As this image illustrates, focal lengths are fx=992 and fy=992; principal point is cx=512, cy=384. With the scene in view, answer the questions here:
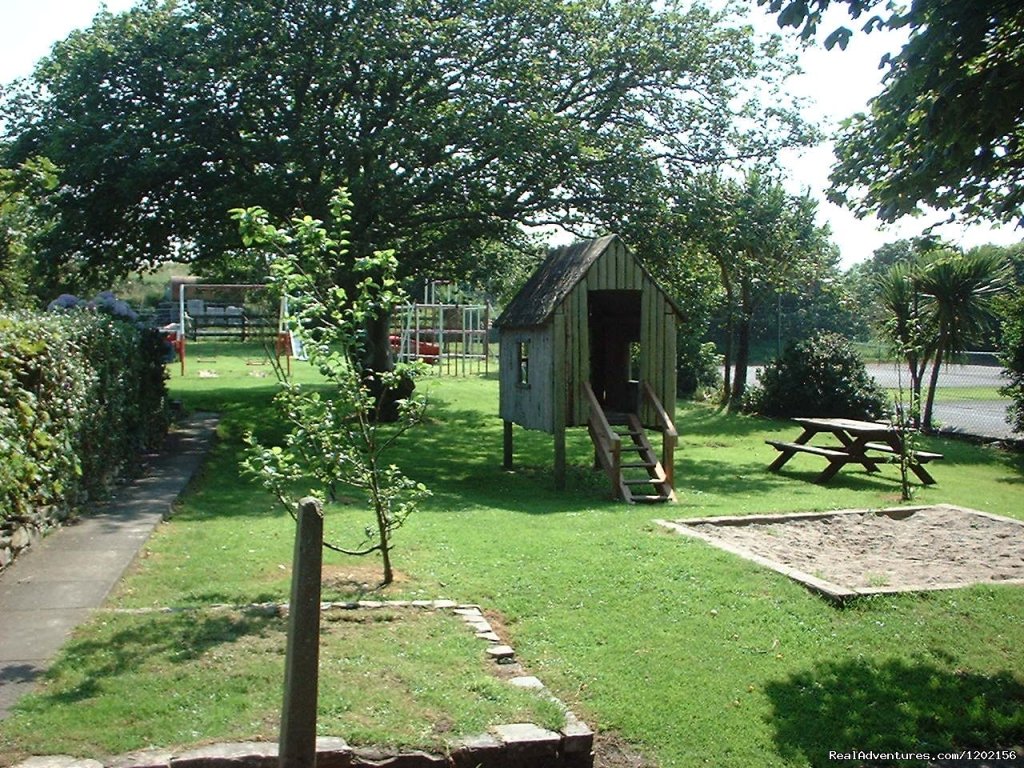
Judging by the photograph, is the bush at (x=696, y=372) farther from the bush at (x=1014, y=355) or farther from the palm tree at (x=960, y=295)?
the bush at (x=1014, y=355)

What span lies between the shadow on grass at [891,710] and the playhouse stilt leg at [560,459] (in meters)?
9.25

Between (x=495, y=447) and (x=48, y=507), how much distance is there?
12.4 m

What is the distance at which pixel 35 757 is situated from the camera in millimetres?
4953

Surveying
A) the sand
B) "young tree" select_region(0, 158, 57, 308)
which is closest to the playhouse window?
the sand

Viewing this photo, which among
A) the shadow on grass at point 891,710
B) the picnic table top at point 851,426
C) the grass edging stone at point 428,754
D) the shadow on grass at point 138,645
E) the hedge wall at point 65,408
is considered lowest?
the shadow on grass at point 891,710

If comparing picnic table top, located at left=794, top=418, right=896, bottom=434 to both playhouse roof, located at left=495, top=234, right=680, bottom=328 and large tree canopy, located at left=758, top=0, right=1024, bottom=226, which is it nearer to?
playhouse roof, located at left=495, top=234, right=680, bottom=328

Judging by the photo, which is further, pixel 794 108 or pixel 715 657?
pixel 794 108

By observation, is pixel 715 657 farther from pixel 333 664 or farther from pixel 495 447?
pixel 495 447

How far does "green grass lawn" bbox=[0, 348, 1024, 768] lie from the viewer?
5.84m

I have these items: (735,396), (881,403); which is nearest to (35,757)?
(881,403)

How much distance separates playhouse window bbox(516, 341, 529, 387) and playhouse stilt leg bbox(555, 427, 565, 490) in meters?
1.87

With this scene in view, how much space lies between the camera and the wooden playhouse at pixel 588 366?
15.5m

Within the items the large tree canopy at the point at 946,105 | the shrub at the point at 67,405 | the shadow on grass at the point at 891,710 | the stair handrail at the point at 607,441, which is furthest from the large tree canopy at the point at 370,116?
the shadow on grass at the point at 891,710

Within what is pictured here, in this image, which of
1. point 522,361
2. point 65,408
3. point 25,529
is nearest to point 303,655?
point 25,529
